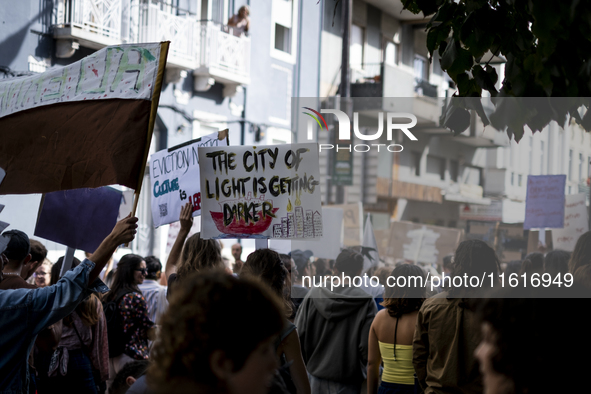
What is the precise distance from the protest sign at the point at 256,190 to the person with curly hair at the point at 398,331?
0.78 m

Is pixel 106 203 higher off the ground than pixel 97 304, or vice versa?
pixel 106 203

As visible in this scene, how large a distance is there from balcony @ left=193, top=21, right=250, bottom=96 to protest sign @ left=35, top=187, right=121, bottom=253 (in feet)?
37.2

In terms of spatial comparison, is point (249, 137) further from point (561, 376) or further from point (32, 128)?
point (561, 376)

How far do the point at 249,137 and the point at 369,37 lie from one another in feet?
22.9

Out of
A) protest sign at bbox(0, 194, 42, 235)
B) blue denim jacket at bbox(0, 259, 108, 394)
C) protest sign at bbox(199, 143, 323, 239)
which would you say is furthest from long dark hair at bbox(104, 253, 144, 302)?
protest sign at bbox(0, 194, 42, 235)

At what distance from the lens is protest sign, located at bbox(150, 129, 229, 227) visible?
5.14m

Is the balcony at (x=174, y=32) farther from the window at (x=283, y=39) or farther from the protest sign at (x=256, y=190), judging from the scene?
the protest sign at (x=256, y=190)

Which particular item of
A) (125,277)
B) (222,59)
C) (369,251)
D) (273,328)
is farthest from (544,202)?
(222,59)

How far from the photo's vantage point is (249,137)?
56.3 feet

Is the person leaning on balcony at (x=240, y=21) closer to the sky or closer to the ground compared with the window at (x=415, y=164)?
closer to the sky

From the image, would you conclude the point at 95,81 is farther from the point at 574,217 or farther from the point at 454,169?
the point at 454,169

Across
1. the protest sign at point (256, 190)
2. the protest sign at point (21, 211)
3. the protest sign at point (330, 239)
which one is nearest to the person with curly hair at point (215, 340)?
the protest sign at point (256, 190)

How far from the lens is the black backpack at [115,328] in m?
5.30

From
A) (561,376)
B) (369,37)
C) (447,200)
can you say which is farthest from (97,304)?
(447,200)
